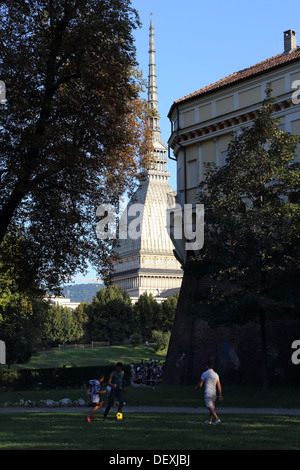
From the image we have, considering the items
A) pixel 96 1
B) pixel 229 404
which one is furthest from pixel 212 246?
pixel 96 1

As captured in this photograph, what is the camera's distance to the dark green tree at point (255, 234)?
26.6 meters

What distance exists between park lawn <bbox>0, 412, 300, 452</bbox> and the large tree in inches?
258

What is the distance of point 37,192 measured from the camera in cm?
2117

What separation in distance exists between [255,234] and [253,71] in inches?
520

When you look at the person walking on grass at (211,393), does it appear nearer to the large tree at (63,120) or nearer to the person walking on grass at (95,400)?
the person walking on grass at (95,400)

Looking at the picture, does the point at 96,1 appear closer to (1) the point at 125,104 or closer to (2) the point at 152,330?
(1) the point at 125,104

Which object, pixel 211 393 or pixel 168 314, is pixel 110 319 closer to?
pixel 168 314

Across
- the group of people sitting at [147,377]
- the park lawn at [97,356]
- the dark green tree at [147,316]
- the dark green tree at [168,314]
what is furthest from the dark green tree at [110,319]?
the group of people sitting at [147,377]

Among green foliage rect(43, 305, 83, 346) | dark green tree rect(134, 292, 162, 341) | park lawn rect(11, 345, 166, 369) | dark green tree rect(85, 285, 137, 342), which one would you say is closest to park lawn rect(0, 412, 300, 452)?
park lawn rect(11, 345, 166, 369)

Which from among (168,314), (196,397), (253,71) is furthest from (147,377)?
(168,314)

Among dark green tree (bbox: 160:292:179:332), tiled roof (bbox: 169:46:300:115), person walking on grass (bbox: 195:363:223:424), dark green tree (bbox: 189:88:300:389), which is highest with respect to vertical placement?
tiled roof (bbox: 169:46:300:115)

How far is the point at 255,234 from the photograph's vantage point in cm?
2719

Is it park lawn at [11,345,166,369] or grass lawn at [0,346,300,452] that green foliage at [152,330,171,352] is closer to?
park lawn at [11,345,166,369]

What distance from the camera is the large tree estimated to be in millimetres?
20266
